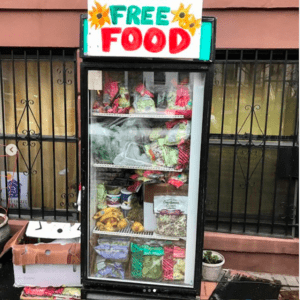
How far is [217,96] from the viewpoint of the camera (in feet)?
12.3

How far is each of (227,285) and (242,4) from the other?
3007mm

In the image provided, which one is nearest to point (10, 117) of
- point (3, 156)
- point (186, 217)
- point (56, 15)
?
point (3, 156)

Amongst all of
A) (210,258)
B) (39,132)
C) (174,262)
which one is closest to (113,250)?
(174,262)

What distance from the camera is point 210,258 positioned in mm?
3588

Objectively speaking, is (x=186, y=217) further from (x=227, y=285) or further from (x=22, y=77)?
(x=22, y=77)

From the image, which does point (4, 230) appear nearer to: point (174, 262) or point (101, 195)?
point (101, 195)

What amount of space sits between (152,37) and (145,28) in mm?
82

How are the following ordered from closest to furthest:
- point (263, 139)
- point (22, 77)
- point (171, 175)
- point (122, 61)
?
point (122, 61) → point (171, 175) → point (263, 139) → point (22, 77)

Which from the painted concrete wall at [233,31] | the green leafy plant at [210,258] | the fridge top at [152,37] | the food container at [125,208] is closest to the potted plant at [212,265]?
the green leafy plant at [210,258]

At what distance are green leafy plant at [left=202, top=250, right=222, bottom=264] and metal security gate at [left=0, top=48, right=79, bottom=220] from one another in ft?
5.51

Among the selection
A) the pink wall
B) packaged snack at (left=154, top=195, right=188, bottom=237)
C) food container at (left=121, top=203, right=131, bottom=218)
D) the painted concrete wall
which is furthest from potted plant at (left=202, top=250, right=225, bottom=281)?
the pink wall

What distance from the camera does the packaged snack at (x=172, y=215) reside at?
2.93 m

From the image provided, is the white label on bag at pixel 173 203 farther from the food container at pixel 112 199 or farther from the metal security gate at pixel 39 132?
the metal security gate at pixel 39 132

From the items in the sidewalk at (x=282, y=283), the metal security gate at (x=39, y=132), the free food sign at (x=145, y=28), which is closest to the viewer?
the free food sign at (x=145, y=28)
